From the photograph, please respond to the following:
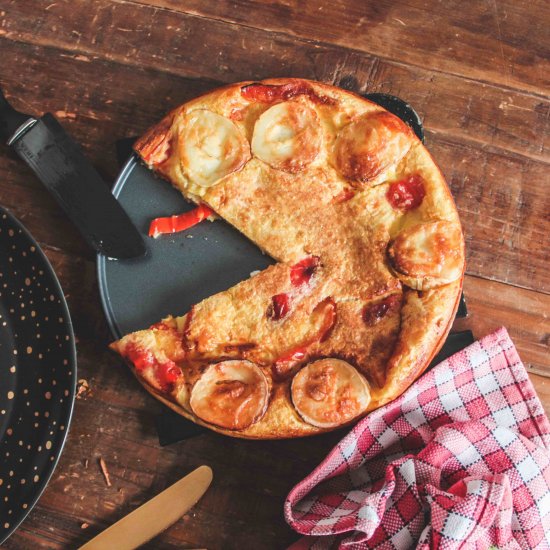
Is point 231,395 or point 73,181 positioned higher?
point 73,181

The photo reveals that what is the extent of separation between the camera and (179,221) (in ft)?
10.9

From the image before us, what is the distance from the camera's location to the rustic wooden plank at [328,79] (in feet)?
11.3

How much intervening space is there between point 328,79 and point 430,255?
1.24 m

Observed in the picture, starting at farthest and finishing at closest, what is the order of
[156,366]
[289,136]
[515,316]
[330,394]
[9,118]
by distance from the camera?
1. [515,316]
2. [9,118]
3. [289,136]
4. [156,366]
5. [330,394]

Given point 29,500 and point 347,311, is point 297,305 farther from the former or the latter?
point 29,500

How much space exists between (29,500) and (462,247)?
2.38m

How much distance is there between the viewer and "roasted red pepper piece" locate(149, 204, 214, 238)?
3303 millimetres

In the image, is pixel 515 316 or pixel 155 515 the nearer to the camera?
pixel 155 515

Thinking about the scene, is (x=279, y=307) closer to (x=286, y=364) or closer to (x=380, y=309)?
(x=286, y=364)

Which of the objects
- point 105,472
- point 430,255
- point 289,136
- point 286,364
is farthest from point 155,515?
point 289,136

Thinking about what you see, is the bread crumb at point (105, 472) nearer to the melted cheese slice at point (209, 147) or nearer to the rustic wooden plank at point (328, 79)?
the rustic wooden plank at point (328, 79)

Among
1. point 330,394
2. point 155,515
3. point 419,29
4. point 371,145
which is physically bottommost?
point 155,515

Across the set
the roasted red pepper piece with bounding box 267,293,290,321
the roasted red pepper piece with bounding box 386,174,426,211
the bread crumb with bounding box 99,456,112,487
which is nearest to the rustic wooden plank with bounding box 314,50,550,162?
the roasted red pepper piece with bounding box 386,174,426,211

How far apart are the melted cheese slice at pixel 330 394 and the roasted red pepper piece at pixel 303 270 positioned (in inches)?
17.5
